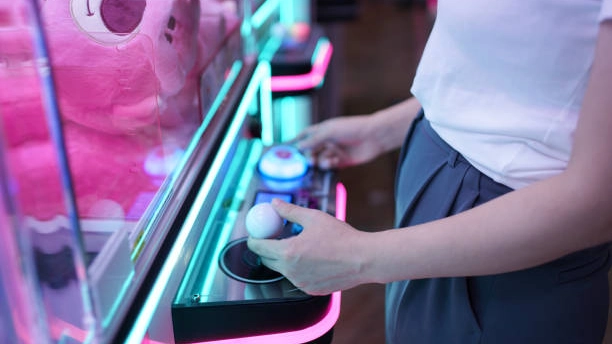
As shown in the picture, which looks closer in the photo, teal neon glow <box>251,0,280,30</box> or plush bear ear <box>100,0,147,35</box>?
plush bear ear <box>100,0,147,35</box>

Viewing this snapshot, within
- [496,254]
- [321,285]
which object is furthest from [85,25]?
[496,254]

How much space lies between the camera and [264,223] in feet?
2.53

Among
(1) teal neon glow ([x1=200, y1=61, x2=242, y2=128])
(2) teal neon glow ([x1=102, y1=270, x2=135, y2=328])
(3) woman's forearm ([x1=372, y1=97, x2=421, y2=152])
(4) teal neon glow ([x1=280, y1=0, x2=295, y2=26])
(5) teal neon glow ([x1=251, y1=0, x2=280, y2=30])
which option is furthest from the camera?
(4) teal neon glow ([x1=280, y1=0, x2=295, y2=26])

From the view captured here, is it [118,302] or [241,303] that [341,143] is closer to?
[241,303]

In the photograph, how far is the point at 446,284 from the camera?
0.79 m

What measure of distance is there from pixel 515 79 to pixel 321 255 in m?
0.32

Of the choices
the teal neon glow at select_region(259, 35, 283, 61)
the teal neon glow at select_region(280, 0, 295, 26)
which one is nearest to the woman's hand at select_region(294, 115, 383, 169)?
the teal neon glow at select_region(259, 35, 283, 61)

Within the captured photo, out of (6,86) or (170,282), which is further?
(170,282)

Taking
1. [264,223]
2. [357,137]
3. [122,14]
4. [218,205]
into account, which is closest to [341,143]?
[357,137]

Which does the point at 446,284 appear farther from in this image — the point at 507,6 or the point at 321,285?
the point at 507,6

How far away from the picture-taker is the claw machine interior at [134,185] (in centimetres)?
44

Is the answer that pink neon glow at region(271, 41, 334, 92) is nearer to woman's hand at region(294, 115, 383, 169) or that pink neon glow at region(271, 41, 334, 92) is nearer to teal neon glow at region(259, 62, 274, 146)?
teal neon glow at region(259, 62, 274, 146)

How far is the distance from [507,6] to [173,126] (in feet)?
1.62

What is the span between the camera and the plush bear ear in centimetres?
74
